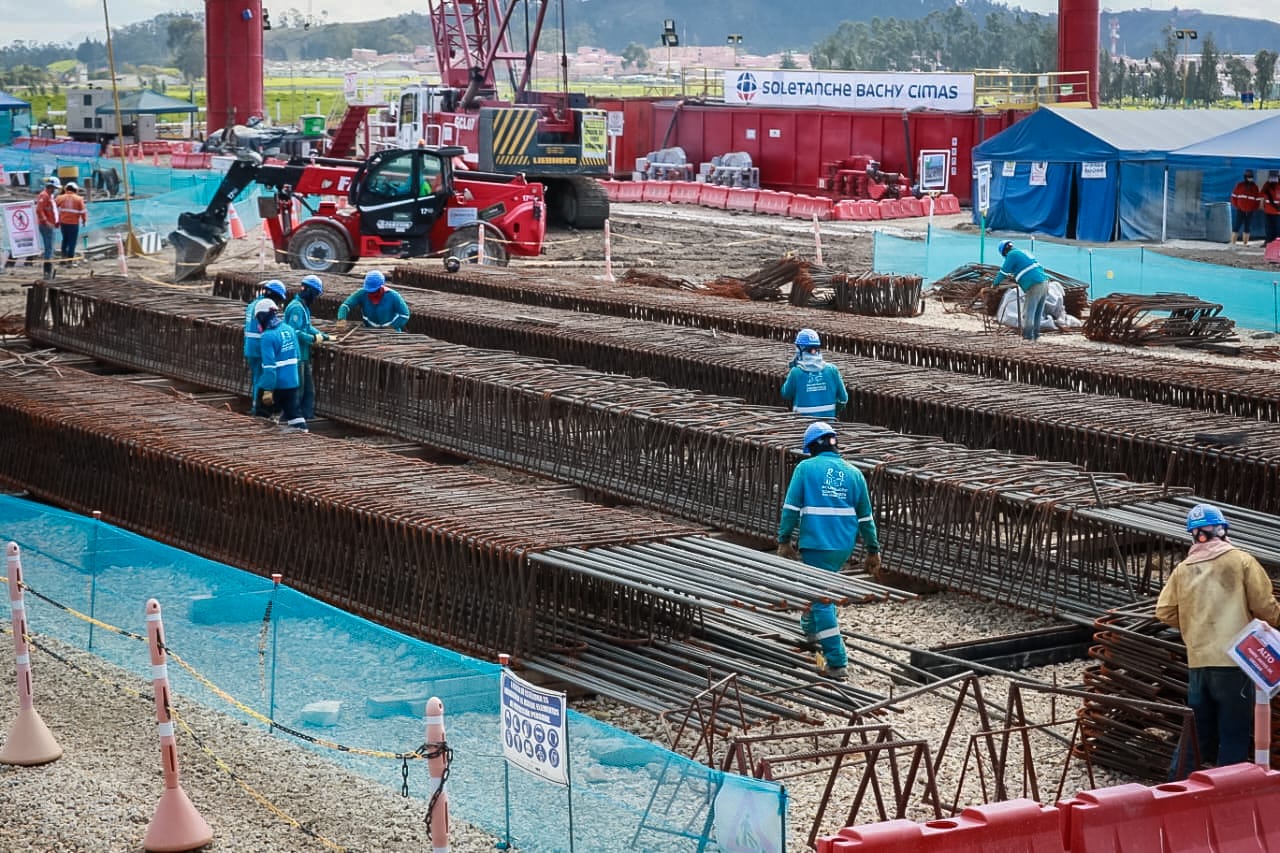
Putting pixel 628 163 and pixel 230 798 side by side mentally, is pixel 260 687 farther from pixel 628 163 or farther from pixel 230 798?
pixel 628 163

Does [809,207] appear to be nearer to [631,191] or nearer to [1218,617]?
[631,191]

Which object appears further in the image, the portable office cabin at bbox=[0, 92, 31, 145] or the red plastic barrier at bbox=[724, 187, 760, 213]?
the portable office cabin at bbox=[0, 92, 31, 145]

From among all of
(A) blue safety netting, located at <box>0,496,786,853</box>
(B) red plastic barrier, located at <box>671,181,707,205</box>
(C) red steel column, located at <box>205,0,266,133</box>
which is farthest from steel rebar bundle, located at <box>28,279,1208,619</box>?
(C) red steel column, located at <box>205,0,266,133</box>

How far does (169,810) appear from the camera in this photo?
7496mm

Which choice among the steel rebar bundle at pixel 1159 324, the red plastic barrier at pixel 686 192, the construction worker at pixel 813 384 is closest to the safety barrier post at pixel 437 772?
the construction worker at pixel 813 384

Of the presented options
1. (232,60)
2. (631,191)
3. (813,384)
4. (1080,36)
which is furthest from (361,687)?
(232,60)

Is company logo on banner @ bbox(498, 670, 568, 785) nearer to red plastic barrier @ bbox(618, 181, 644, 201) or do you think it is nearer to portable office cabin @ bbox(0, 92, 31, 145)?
red plastic barrier @ bbox(618, 181, 644, 201)

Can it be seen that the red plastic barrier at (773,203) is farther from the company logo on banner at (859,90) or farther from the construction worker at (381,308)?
the construction worker at (381,308)

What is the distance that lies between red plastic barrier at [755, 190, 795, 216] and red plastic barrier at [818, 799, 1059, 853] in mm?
34294

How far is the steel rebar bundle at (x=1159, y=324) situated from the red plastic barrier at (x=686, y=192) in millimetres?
21016

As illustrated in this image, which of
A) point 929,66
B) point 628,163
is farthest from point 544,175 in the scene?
point 929,66

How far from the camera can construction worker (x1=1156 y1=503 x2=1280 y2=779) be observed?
7961 millimetres

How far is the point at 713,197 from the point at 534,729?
36.3m

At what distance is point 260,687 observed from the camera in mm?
8820
